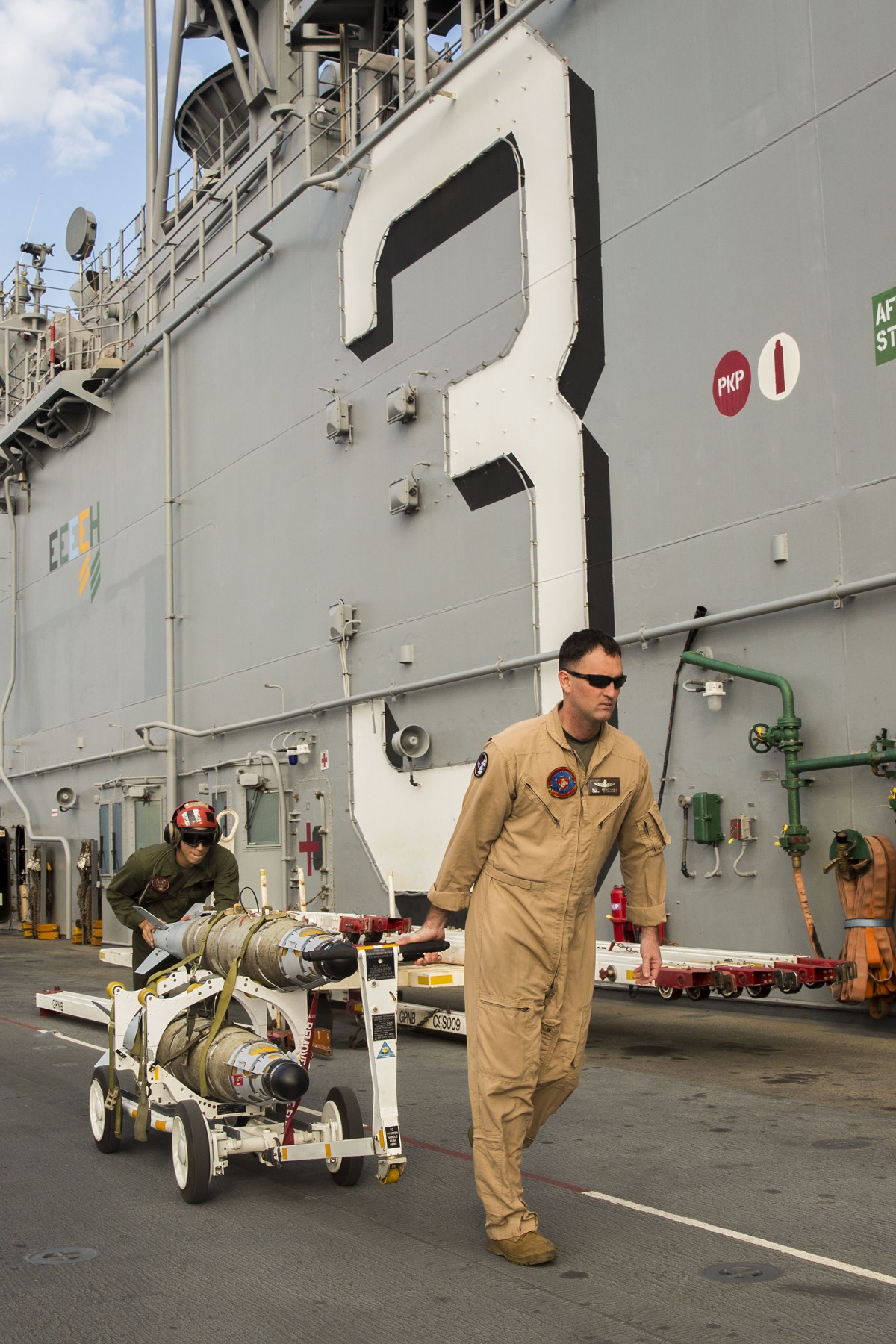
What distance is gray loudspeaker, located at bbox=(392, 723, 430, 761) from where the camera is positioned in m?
13.7

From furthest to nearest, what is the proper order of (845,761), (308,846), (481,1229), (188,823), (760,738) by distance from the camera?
(308,846) < (760,738) < (845,761) < (188,823) < (481,1229)

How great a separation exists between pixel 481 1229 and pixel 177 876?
9.88ft

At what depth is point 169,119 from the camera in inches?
827

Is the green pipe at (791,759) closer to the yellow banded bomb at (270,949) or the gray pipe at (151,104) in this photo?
the yellow banded bomb at (270,949)

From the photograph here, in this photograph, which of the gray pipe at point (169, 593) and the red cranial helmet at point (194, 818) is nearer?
the red cranial helmet at point (194, 818)

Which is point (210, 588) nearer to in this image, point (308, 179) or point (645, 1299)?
point (308, 179)

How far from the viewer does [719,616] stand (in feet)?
33.4

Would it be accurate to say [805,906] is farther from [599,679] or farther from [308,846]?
[308,846]

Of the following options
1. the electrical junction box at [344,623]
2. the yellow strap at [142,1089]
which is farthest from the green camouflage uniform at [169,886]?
the electrical junction box at [344,623]

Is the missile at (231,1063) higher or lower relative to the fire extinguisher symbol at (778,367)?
lower

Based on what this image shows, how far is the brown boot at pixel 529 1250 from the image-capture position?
164 inches

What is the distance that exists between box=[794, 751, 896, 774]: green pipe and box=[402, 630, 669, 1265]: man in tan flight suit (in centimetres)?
473

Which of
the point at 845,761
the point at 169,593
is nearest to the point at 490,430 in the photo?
the point at 845,761

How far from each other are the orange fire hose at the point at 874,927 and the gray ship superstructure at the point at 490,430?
440mm
